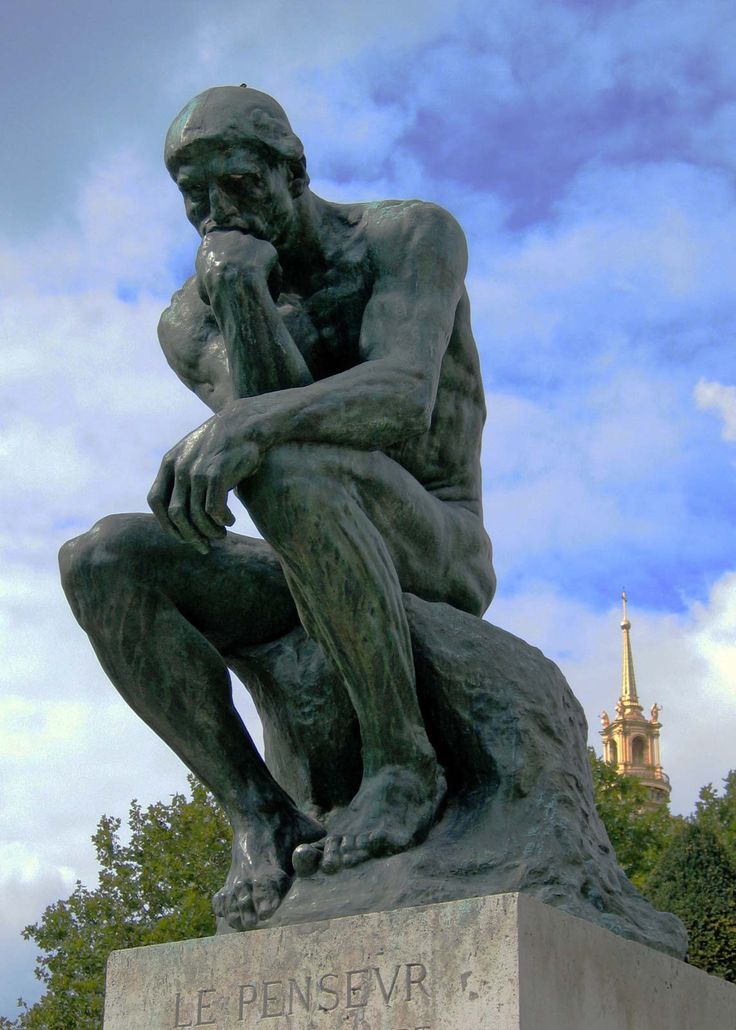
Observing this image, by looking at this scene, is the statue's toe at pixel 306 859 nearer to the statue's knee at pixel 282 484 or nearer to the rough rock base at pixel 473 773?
the rough rock base at pixel 473 773

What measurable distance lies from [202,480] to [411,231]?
1409mm

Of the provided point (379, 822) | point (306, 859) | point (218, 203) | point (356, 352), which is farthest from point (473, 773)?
point (218, 203)

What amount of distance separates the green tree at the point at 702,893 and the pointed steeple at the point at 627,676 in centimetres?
8092

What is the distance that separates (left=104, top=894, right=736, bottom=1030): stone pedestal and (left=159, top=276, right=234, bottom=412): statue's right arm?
205cm

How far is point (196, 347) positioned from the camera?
18.7 ft

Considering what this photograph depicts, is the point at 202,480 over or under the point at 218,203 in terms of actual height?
under

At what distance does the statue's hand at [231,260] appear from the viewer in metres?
4.91

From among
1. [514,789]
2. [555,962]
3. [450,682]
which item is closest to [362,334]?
[450,682]

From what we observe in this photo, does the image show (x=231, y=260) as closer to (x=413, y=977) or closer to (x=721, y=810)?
(x=413, y=977)

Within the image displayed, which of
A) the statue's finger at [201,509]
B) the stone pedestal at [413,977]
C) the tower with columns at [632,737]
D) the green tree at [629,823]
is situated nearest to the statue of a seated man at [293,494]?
the statue's finger at [201,509]

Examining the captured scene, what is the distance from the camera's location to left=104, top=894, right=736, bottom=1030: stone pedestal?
4043 mm

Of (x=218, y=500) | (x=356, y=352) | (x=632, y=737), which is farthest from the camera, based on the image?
(x=632, y=737)

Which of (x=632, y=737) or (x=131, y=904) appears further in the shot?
(x=632, y=737)

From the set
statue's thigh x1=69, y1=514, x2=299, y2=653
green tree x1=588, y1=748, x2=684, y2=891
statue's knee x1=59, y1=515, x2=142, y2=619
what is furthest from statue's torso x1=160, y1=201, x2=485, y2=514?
green tree x1=588, y1=748, x2=684, y2=891
